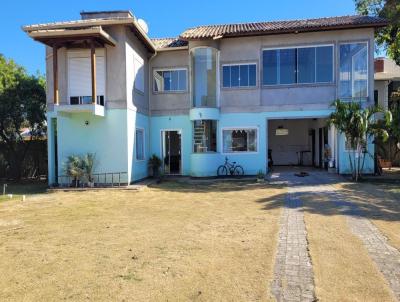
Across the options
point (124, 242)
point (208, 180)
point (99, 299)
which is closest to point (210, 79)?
point (208, 180)

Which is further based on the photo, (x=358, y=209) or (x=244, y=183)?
(x=244, y=183)

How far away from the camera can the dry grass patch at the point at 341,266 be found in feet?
14.7

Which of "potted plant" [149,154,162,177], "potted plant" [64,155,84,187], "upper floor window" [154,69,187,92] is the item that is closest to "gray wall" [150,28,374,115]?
"upper floor window" [154,69,187,92]

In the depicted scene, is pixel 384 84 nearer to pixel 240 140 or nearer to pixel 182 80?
pixel 240 140

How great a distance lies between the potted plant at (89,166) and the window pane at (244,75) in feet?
28.0

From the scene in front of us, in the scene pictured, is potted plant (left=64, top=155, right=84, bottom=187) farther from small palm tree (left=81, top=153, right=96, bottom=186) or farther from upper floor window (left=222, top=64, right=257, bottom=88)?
upper floor window (left=222, top=64, right=257, bottom=88)

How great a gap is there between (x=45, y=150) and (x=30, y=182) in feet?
7.04

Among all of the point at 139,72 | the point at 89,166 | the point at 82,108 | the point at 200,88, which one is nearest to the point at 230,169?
the point at 200,88

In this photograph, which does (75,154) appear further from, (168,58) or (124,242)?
(124,242)

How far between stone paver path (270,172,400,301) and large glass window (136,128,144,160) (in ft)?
28.9

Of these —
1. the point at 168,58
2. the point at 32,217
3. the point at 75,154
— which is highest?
the point at 168,58

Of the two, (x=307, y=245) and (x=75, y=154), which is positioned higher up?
(x=75, y=154)

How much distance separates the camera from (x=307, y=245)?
6539 mm

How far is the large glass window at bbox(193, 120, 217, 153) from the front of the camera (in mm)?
18703
